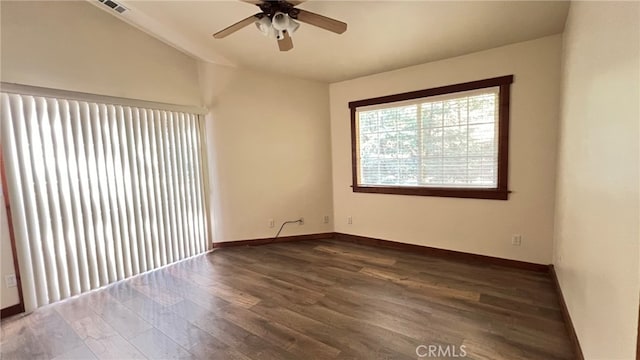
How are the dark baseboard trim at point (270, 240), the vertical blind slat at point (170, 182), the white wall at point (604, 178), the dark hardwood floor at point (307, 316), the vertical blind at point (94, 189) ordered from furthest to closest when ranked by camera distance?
the dark baseboard trim at point (270, 240), the vertical blind slat at point (170, 182), the vertical blind at point (94, 189), the dark hardwood floor at point (307, 316), the white wall at point (604, 178)

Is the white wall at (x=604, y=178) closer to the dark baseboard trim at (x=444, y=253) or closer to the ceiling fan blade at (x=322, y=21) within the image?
the dark baseboard trim at (x=444, y=253)

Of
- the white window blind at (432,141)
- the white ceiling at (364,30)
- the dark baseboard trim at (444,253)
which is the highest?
the white ceiling at (364,30)

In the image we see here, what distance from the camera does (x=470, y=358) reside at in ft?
5.74

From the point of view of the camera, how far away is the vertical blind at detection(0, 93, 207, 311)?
242cm

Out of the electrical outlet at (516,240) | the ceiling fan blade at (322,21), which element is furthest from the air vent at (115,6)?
the electrical outlet at (516,240)

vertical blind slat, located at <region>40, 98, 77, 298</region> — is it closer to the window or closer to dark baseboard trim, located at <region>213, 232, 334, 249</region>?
dark baseboard trim, located at <region>213, 232, 334, 249</region>

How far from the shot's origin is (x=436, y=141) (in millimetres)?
3389

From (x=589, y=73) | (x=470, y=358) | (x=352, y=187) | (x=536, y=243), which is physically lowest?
(x=470, y=358)

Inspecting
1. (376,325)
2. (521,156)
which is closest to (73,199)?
(376,325)

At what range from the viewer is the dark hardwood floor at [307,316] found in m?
1.89

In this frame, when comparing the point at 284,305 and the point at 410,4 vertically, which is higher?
the point at 410,4

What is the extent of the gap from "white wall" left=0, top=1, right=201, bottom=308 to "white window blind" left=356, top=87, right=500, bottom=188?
103 inches

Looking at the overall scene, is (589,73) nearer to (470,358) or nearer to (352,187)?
(470,358)

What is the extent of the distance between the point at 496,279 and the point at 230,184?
11.2 feet
